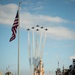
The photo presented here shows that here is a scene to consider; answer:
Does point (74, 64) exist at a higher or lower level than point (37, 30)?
lower

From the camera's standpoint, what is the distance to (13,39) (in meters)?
34.6

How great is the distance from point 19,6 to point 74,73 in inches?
3901

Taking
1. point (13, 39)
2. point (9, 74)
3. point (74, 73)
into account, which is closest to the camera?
point (13, 39)

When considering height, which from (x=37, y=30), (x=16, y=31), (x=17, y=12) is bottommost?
(x=16, y=31)

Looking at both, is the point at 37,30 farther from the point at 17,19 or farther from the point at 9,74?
the point at 17,19

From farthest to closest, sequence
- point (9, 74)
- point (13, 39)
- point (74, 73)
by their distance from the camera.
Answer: point (9, 74), point (74, 73), point (13, 39)

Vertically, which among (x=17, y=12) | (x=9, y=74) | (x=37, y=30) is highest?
(x=37, y=30)

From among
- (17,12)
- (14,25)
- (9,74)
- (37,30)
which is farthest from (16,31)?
(9,74)

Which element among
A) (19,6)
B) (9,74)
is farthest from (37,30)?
(19,6)

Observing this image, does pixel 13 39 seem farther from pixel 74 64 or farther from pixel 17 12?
pixel 74 64

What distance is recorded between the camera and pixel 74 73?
419ft

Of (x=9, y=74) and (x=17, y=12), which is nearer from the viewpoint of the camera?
(x=17, y=12)

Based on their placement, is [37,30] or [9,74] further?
[9,74]

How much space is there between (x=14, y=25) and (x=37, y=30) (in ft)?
314
